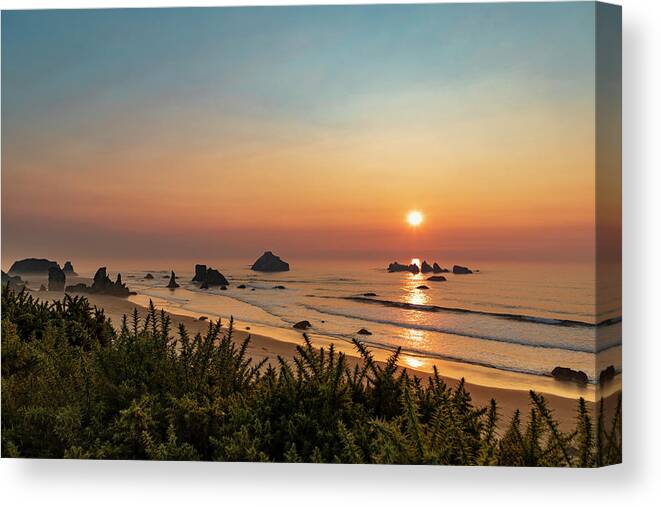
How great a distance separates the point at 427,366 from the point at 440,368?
0.07 m

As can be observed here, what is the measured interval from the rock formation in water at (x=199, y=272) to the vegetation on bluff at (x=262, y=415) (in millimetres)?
280

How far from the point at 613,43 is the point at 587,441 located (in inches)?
76.8

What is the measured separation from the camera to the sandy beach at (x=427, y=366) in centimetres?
411

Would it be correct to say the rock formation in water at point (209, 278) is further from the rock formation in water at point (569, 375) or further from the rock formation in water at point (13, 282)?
the rock formation in water at point (569, 375)

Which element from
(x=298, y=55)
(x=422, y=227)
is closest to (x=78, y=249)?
(x=298, y=55)

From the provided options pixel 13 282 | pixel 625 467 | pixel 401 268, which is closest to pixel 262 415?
pixel 401 268

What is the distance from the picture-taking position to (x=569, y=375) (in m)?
4.10

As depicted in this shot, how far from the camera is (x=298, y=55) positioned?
4398 mm

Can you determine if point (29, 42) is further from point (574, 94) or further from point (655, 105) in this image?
point (655, 105)

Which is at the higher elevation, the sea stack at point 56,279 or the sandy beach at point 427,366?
the sea stack at point 56,279

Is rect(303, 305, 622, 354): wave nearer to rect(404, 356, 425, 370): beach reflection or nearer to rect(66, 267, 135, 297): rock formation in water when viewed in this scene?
rect(404, 356, 425, 370): beach reflection

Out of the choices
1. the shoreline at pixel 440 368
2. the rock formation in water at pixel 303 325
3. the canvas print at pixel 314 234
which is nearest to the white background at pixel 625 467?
the canvas print at pixel 314 234

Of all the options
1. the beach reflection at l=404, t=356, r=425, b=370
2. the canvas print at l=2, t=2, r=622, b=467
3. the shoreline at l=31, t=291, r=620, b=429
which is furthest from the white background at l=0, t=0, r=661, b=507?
the beach reflection at l=404, t=356, r=425, b=370

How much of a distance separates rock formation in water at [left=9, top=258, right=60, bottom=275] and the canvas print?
0.04 feet
